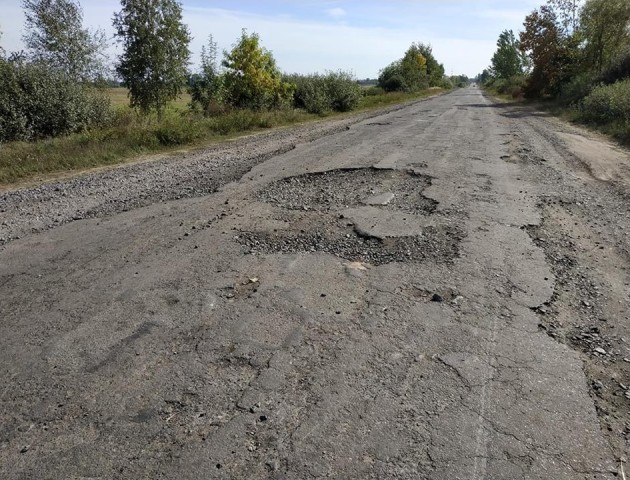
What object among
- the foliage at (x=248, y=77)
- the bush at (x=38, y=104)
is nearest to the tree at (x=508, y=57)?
the foliage at (x=248, y=77)

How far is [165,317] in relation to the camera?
11.4ft

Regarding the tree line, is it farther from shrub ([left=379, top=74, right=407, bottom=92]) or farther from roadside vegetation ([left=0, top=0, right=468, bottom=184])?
shrub ([left=379, top=74, right=407, bottom=92])

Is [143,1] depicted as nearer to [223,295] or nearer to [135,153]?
[135,153]

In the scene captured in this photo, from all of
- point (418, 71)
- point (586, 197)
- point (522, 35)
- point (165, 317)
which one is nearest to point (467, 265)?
point (165, 317)

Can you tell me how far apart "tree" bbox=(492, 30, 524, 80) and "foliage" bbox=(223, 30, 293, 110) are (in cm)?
4913

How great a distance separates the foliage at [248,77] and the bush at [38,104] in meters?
8.21

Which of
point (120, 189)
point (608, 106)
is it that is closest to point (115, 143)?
point (120, 189)

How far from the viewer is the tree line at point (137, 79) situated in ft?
39.7

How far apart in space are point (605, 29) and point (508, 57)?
42.6 m

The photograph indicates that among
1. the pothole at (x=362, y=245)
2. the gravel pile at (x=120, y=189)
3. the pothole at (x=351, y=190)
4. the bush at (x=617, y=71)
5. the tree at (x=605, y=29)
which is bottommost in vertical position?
the gravel pile at (x=120, y=189)

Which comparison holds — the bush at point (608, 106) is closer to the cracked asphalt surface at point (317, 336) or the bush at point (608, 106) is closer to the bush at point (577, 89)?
the bush at point (577, 89)

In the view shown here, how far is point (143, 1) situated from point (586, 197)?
1524 centimetres

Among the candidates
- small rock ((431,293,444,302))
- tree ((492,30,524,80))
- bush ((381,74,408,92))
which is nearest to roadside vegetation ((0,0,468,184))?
small rock ((431,293,444,302))

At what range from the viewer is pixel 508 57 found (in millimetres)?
66938
